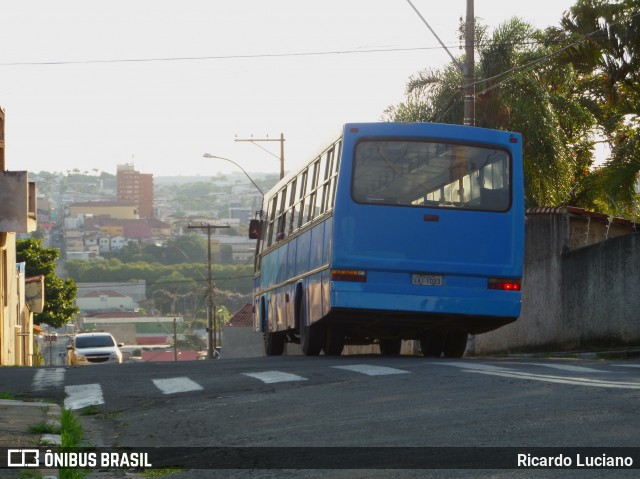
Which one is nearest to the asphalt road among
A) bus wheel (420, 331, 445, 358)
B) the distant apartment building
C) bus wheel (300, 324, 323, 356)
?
bus wheel (300, 324, 323, 356)

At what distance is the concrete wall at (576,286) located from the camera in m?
21.7

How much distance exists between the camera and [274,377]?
14.4m

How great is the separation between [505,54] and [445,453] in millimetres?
28120

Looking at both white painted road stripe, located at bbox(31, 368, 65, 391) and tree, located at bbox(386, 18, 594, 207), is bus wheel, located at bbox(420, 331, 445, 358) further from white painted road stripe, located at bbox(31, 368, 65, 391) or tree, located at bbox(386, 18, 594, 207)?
tree, located at bbox(386, 18, 594, 207)

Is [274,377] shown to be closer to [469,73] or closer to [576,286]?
[576,286]

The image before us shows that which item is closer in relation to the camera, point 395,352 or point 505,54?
point 395,352

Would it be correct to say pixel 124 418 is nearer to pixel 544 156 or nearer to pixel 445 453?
pixel 445 453

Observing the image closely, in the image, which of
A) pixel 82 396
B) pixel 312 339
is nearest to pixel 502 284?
pixel 312 339

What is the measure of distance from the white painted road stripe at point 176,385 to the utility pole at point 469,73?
12.9 m

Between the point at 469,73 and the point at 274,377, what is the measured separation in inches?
555

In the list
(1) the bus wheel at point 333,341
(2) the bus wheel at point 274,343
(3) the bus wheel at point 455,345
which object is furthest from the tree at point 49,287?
(3) the bus wheel at point 455,345

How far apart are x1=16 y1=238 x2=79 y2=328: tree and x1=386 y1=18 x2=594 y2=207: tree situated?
1598 inches

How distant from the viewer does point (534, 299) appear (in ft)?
84.9

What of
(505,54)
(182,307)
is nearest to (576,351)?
(505,54)
